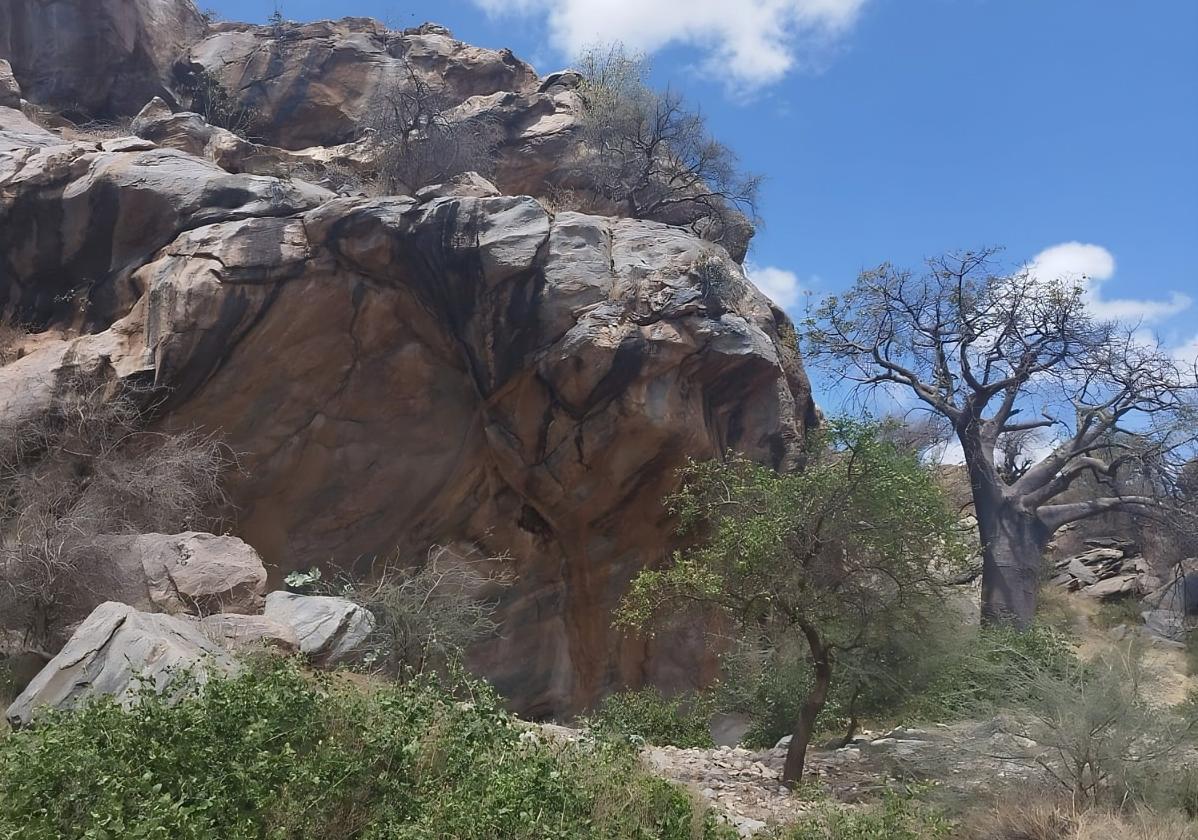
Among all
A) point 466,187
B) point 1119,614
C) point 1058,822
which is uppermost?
point 466,187

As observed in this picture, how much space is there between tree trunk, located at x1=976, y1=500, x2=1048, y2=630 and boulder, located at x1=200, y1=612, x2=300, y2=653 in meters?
9.14

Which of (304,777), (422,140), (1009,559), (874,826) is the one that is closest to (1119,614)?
(1009,559)

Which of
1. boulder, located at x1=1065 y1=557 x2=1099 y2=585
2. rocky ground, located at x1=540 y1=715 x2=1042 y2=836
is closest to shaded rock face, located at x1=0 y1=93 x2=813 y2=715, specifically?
rocky ground, located at x1=540 y1=715 x2=1042 y2=836

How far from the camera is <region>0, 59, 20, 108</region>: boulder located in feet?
50.1

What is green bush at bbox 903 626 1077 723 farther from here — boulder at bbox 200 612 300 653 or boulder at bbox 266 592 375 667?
boulder at bbox 200 612 300 653

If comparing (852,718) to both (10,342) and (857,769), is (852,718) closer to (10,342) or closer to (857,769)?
(857,769)

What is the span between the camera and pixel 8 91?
15352 millimetres

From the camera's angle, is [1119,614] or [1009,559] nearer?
[1009,559]

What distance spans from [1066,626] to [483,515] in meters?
10.9

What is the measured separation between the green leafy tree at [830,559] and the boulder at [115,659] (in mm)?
3665

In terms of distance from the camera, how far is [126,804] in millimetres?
3559

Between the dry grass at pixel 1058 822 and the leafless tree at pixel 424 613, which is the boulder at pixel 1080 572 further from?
the dry grass at pixel 1058 822

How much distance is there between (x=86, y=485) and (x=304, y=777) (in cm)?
831

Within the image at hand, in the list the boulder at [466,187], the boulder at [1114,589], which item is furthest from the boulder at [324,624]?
the boulder at [1114,589]
